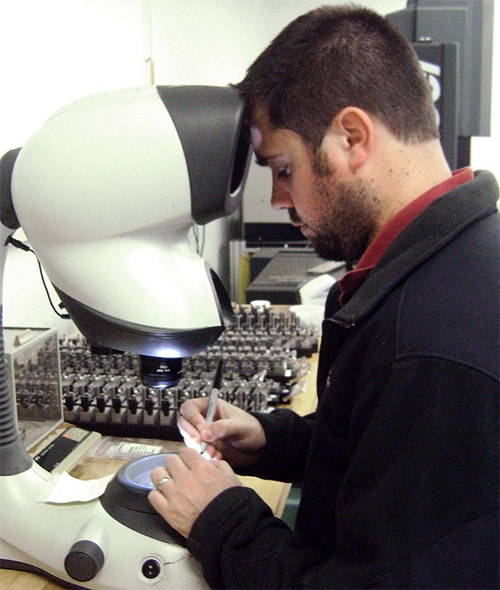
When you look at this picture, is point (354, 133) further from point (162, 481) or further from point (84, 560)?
point (84, 560)

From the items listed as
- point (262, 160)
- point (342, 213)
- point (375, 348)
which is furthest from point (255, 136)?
point (375, 348)

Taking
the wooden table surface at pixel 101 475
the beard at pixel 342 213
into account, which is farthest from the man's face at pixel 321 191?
the wooden table surface at pixel 101 475

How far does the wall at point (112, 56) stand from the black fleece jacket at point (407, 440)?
114cm

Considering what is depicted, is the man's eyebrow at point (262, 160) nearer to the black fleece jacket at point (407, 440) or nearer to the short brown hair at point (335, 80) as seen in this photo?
the short brown hair at point (335, 80)

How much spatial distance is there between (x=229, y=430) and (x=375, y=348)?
418 mm

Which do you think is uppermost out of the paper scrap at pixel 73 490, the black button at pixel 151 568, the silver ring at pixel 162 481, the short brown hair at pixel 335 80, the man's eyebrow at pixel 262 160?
the short brown hair at pixel 335 80

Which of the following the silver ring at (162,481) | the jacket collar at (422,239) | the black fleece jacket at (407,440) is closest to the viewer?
the black fleece jacket at (407,440)

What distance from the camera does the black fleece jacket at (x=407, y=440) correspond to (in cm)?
69

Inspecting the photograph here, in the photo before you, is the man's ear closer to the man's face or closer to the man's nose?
the man's face

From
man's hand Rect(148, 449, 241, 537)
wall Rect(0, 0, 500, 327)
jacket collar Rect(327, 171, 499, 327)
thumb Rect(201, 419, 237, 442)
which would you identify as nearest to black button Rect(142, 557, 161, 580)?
man's hand Rect(148, 449, 241, 537)

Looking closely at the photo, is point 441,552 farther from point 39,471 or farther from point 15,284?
point 15,284

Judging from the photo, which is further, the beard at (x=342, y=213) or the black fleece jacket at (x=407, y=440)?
the beard at (x=342, y=213)

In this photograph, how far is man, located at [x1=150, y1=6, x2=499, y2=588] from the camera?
689 mm

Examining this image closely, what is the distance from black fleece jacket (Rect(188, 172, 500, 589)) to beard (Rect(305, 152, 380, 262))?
0.12 meters
